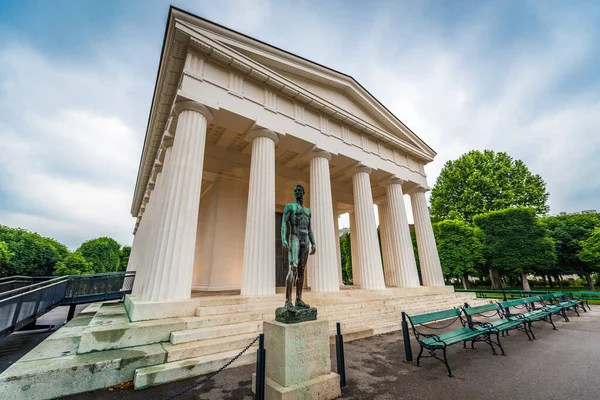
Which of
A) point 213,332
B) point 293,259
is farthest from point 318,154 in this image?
point 213,332

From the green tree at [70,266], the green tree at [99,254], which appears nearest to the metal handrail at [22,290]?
the green tree at [70,266]

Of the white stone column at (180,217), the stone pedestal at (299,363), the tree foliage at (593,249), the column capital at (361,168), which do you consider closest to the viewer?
the stone pedestal at (299,363)

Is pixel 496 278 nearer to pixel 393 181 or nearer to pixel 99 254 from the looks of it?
pixel 393 181

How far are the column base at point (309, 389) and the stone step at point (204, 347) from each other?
1.74 metres

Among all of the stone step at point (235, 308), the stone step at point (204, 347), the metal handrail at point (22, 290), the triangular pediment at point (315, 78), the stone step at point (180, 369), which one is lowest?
the stone step at point (180, 369)

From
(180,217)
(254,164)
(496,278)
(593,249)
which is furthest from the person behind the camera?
(496,278)

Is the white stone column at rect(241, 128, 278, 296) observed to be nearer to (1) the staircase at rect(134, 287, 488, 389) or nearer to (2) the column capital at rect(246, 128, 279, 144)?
(2) the column capital at rect(246, 128, 279, 144)

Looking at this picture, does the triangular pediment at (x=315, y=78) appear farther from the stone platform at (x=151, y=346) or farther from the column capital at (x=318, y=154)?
the stone platform at (x=151, y=346)

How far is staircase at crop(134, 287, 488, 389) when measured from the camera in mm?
4562

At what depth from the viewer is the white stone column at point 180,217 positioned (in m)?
6.75

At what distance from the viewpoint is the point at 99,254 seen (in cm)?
5050

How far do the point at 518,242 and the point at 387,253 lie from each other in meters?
16.6

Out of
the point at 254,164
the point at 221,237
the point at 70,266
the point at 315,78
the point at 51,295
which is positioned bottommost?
the point at 51,295

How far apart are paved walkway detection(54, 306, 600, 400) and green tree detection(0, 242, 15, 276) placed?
27682 mm
